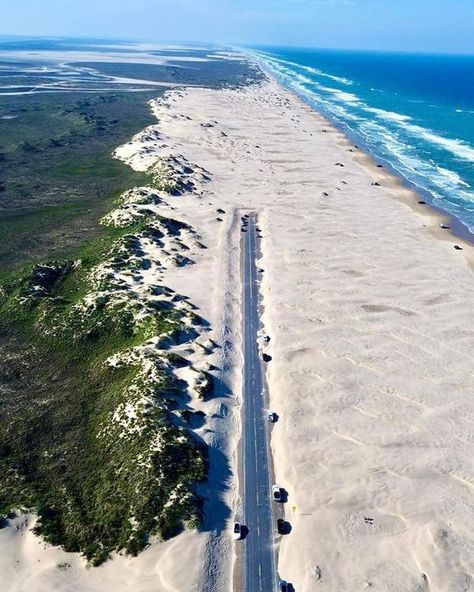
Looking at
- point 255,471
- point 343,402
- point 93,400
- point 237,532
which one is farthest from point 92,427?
point 343,402

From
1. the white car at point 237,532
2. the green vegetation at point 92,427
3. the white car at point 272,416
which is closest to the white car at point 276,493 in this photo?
the white car at point 237,532

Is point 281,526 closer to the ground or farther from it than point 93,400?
farther from it

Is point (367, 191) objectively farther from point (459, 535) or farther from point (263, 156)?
point (459, 535)

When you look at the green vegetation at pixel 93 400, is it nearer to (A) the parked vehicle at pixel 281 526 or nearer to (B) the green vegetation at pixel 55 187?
(B) the green vegetation at pixel 55 187

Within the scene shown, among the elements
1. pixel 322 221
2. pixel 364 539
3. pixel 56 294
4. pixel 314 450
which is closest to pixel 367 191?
pixel 322 221

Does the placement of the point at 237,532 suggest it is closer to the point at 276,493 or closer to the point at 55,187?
the point at 276,493

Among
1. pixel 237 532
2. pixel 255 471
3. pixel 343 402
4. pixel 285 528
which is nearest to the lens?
pixel 237 532
